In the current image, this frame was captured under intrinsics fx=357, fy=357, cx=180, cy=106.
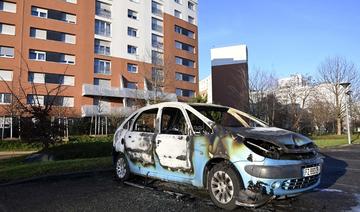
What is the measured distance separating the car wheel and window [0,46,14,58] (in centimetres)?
4234

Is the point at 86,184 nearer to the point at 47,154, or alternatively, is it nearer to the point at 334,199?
the point at 334,199

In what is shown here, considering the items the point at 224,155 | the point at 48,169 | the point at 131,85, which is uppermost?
the point at 131,85

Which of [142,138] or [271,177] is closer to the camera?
[271,177]

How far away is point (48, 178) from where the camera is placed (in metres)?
9.10

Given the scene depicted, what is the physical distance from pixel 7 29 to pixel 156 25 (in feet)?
76.4

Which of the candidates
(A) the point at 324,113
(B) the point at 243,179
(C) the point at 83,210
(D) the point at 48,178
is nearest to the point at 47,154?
(D) the point at 48,178

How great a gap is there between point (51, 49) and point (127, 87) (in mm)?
12138

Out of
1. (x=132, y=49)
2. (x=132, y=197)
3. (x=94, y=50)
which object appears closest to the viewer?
(x=132, y=197)

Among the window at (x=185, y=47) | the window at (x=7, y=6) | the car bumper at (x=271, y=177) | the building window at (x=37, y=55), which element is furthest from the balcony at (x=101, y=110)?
the car bumper at (x=271, y=177)

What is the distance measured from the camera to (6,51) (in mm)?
42125

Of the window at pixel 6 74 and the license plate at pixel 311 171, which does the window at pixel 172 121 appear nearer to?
the license plate at pixel 311 171

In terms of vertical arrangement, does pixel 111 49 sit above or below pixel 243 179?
above

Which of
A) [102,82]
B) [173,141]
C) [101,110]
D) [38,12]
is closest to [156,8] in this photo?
[102,82]

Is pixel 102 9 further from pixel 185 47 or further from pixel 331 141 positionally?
pixel 331 141
